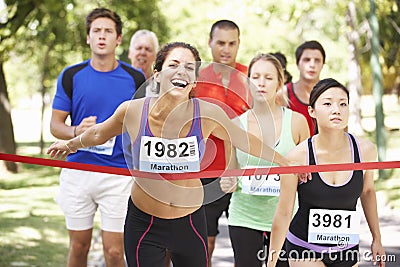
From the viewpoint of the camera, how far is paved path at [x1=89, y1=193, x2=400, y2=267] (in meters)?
6.97

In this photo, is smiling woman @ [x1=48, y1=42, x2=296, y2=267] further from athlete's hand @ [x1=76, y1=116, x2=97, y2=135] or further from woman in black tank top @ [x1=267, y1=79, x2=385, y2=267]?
athlete's hand @ [x1=76, y1=116, x2=97, y2=135]

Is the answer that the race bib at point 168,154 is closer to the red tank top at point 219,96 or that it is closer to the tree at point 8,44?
the red tank top at point 219,96

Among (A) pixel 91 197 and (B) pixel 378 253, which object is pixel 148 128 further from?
(A) pixel 91 197

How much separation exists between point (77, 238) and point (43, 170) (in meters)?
11.4

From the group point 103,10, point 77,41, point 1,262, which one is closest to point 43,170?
point 77,41

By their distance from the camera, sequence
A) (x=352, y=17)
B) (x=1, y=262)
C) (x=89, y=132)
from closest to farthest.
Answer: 1. (x=89, y=132)
2. (x=1, y=262)
3. (x=352, y=17)

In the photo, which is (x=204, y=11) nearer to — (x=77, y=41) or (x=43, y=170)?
(x=77, y=41)

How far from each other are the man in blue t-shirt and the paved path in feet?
6.18

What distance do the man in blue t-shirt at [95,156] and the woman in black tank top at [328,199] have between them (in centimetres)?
173

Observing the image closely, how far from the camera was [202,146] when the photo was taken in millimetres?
4059

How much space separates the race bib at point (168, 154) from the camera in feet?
12.9

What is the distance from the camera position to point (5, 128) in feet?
51.3

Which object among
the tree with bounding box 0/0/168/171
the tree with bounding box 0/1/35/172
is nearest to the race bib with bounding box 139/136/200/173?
the tree with bounding box 0/0/168/171

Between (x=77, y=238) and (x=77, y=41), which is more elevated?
(x=77, y=41)
